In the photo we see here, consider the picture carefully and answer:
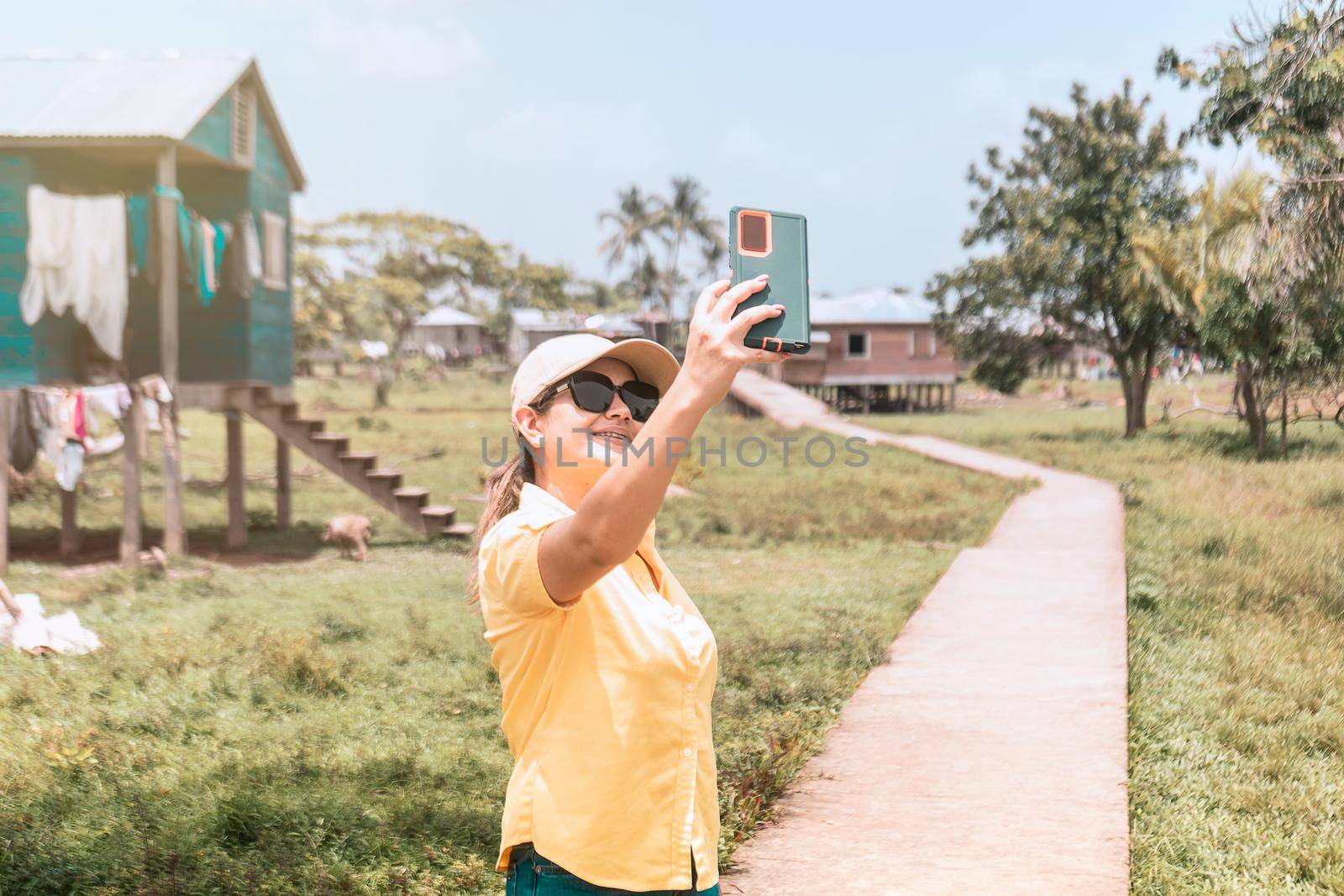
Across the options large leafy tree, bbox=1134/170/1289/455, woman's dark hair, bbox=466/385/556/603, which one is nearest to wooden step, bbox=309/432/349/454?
large leafy tree, bbox=1134/170/1289/455

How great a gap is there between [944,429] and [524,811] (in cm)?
2677

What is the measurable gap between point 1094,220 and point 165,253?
19.1 meters

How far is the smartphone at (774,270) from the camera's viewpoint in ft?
5.50

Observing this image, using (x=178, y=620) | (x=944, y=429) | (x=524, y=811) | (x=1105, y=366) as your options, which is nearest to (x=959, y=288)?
(x=944, y=429)

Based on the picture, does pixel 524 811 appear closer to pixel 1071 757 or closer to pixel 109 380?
pixel 1071 757

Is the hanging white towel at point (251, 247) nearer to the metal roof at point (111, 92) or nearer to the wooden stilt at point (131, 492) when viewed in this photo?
the metal roof at point (111, 92)

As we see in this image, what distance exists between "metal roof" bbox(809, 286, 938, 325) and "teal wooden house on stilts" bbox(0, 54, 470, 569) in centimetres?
2720

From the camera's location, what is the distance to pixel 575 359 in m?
2.03

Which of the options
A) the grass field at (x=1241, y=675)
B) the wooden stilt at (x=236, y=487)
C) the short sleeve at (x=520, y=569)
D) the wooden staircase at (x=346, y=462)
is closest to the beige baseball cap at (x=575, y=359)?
the short sleeve at (x=520, y=569)

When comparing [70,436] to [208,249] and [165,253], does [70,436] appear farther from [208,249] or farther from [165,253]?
[208,249]

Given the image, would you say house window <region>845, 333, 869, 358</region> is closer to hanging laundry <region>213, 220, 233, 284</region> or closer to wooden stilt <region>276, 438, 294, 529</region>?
wooden stilt <region>276, 438, 294, 529</region>

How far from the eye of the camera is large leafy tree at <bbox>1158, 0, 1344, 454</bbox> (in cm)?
814

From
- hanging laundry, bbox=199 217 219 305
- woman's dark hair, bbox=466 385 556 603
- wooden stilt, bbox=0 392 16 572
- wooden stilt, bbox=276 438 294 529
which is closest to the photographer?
woman's dark hair, bbox=466 385 556 603

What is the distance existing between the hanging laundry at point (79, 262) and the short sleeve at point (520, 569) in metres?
11.0
